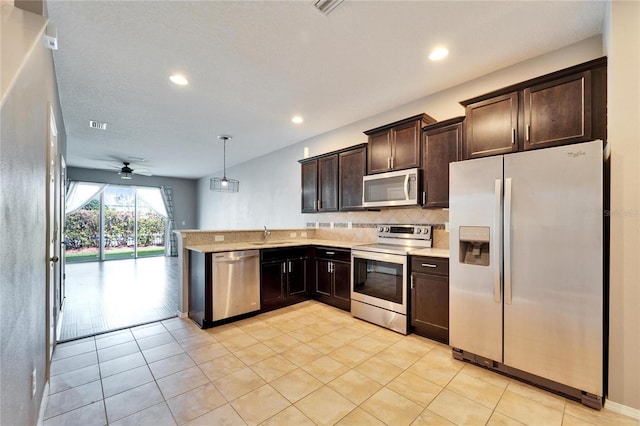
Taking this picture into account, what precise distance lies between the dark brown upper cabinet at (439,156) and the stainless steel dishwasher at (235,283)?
2291mm

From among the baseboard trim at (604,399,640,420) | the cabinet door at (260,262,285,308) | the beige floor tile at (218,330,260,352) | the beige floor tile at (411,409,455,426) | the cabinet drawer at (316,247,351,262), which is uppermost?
the cabinet drawer at (316,247,351,262)

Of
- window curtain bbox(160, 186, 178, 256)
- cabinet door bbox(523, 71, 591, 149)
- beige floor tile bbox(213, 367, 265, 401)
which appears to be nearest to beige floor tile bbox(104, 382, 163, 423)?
beige floor tile bbox(213, 367, 265, 401)

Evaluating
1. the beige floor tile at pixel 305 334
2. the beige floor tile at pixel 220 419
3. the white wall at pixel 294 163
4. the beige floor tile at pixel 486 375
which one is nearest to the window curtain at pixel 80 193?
the white wall at pixel 294 163

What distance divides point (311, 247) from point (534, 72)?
334 cm

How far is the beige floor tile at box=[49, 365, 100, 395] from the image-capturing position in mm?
2113

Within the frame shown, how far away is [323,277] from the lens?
408 cm

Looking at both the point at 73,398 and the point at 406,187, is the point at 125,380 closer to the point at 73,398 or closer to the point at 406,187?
the point at 73,398

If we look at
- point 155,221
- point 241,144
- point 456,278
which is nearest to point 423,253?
point 456,278

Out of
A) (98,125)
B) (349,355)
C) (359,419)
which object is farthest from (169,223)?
(359,419)

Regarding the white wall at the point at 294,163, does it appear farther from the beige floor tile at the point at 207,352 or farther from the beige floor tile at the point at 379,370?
the beige floor tile at the point at 207,352

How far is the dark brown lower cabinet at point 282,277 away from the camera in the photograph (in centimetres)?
374

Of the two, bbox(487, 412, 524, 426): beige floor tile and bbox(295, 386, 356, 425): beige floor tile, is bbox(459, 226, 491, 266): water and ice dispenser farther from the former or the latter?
bbox(295, 386, 356, 425): beige floor tile

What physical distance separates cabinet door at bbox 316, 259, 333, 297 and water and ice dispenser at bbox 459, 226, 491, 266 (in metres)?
1.92

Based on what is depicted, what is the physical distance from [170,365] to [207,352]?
33 centimetres
